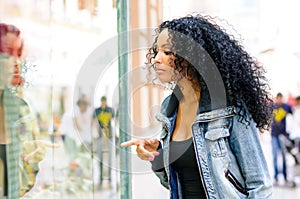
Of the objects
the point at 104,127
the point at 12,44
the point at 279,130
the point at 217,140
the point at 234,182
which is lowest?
the point at 234,182

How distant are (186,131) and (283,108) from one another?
327cm

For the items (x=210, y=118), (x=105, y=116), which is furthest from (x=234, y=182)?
(x=105, y=116)

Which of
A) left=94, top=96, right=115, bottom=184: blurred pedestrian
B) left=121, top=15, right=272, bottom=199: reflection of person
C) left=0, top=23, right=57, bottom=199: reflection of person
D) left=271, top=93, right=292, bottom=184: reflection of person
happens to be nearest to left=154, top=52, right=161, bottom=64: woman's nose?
left=121, top=15, right=272, bottom=199: reflection of person

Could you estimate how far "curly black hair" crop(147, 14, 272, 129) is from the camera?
4.05ft

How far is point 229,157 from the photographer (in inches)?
47.7

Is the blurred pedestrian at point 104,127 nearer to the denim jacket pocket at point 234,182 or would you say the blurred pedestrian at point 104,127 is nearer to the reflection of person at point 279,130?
the denim jacket pocket at point 234,182

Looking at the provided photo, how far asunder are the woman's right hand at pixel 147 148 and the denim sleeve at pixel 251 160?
210 mm

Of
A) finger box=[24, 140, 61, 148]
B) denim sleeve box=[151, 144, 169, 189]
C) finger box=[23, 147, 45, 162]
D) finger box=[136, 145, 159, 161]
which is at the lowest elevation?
denim sleeve box=[151, 144, 169, 189]

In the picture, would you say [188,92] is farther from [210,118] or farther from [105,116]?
[105,116]

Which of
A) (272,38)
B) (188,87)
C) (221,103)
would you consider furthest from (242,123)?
(272,38)

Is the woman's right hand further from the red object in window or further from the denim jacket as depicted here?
the red object in window

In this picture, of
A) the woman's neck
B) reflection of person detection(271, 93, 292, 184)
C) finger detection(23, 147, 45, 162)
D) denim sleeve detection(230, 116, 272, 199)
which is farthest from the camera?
reflection of person detection(271, 93, 292, 184)

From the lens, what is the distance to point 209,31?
4.11 feet

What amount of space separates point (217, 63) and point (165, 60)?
132 mm
